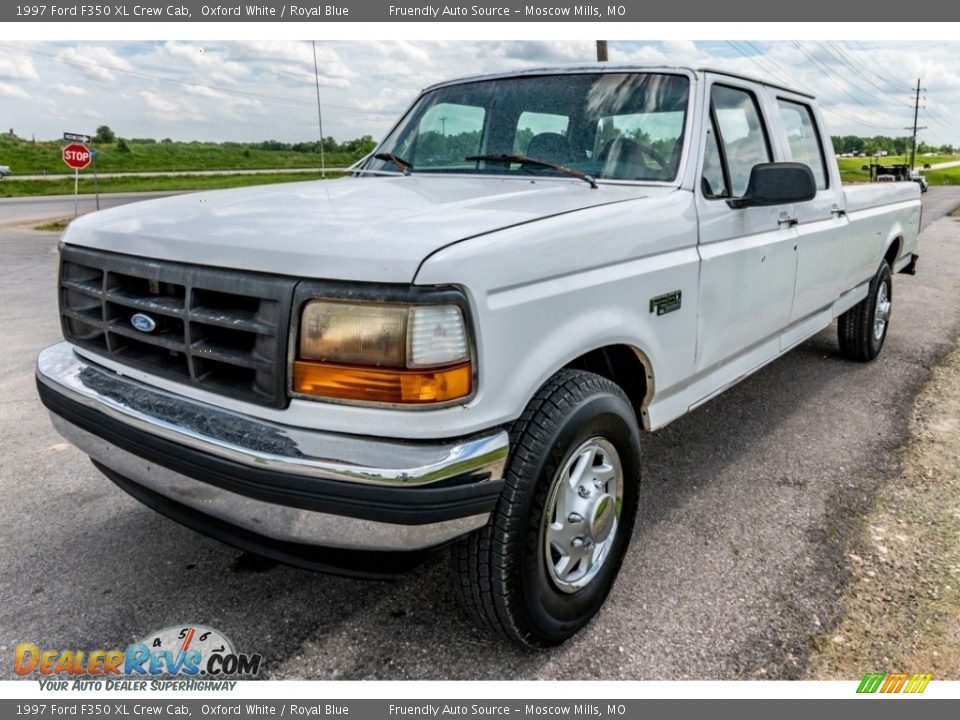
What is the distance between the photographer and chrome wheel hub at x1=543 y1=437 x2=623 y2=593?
7.60 ft

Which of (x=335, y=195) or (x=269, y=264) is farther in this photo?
(x=335, y=195)

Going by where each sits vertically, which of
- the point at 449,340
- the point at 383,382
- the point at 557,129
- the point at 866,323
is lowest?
the point at 866,323

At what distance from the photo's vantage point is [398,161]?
3.62 metres

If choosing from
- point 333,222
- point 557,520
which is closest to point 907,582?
point 557,520

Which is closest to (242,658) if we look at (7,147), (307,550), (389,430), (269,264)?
(307,550)

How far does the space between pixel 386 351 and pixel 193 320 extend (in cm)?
65

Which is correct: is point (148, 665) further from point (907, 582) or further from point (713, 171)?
point (713, 171)

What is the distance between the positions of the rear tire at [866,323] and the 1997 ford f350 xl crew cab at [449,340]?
2.71m

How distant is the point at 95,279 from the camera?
2.62 metres

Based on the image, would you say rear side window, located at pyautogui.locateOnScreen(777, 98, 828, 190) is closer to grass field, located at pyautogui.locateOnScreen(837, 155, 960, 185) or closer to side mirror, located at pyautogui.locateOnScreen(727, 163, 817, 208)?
side mirror, located at pyautogui.locateOnScreen(727, 163, 817, 208)

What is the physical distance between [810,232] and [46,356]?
12.3 feet

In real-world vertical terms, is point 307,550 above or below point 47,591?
above

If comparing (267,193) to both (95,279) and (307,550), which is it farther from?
(307,550)

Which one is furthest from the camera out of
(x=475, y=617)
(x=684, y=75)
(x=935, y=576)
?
(x=684, y=75)
